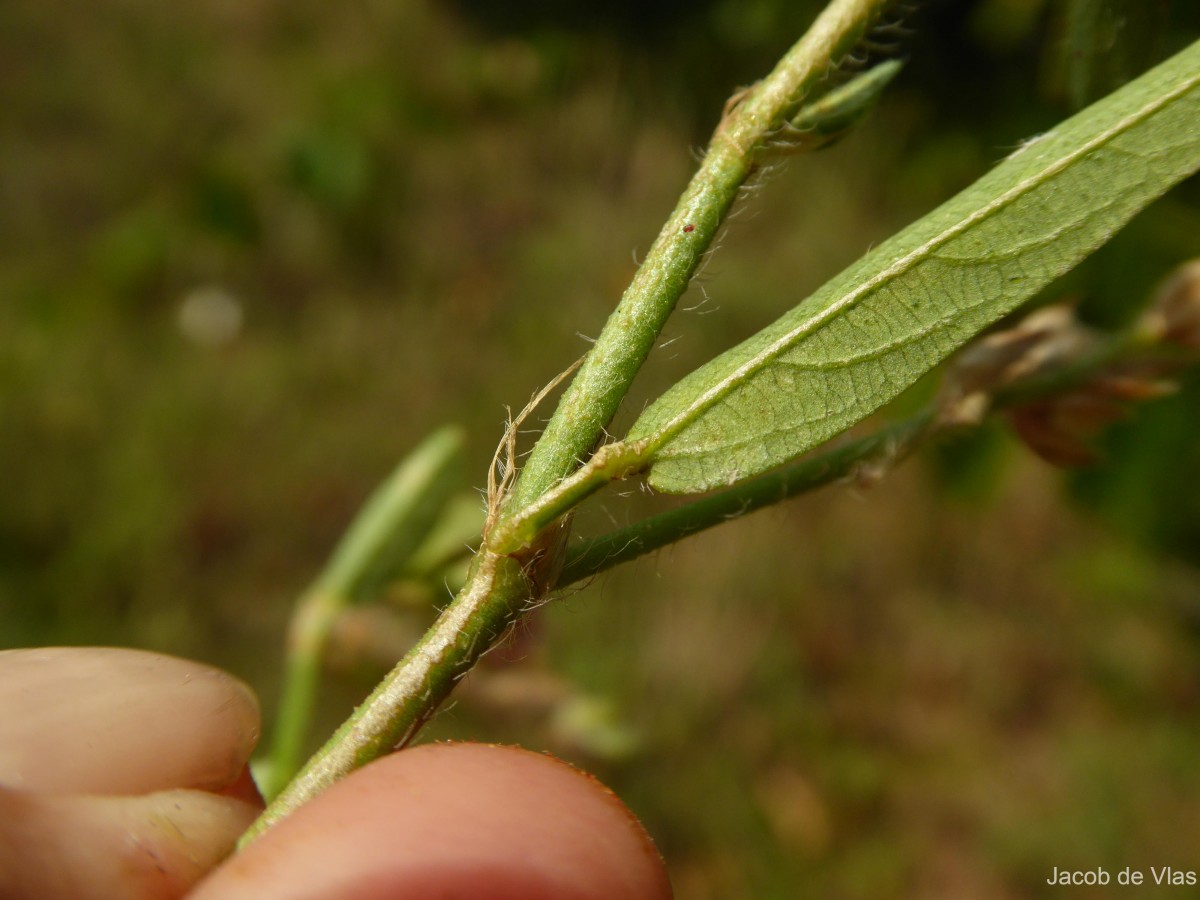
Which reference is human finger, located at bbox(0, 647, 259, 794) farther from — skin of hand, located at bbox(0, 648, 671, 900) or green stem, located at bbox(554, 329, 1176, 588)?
green stem, located at bbox(554, 329, 1176, 588)

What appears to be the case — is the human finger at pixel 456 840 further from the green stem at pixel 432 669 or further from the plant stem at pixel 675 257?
the plant stem at pixel 675 257

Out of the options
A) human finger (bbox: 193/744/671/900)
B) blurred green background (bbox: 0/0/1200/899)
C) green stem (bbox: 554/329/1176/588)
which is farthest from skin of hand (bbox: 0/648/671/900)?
blurred green background (bbox: 0/0/1200/899)

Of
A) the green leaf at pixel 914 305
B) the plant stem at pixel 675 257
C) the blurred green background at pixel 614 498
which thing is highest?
the plant stem at pixel 675 257

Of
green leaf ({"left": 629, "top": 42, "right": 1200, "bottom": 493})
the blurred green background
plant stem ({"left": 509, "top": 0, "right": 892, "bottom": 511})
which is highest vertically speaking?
plant stem ({"left": 509, "top": 0, "right": 892, "bottom": 511})

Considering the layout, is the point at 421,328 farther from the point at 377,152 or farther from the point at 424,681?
the point at 424,681

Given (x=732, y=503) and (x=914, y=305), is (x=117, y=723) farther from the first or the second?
(x=914, y=305)

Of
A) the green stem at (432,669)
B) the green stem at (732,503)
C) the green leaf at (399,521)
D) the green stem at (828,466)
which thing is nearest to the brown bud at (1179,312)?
the green stem at (828,466)
